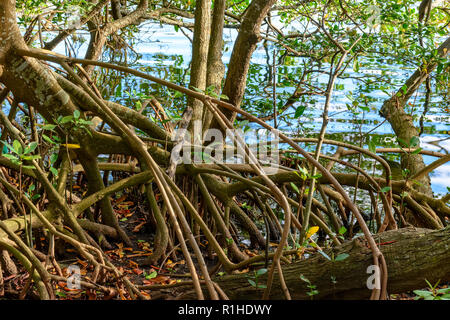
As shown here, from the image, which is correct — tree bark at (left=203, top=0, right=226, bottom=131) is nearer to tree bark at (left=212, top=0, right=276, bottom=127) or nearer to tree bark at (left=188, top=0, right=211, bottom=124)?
tree bark at (left=188, top=0, right=211, bottom=124)

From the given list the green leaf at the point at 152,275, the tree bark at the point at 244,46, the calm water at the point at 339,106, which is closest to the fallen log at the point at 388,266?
the green leaf at the point at 152,275

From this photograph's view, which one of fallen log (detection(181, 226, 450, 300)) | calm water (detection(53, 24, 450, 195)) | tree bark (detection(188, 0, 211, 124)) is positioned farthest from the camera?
calm water (detection(53, 24, 450, 195))

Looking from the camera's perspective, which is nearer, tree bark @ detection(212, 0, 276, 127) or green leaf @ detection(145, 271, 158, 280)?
green leaf @ detection(145, 271, 158, 280)

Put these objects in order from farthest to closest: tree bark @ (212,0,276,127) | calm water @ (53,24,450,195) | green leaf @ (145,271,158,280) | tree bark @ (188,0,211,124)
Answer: calm water @ (53,24,450,195)
tree bark @ (188,0,211,124)
tree bark @ (212,0,276,127)
green leaf @ (145,271,158,280)

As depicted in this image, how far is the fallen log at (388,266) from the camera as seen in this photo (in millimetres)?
1880

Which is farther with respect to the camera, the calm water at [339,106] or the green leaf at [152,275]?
the calm water at [339,106]

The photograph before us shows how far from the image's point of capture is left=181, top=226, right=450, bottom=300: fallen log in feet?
6.17

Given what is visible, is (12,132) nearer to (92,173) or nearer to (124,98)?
(92,173)

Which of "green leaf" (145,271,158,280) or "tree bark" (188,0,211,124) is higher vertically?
"tree bark" (188,0,211,124)

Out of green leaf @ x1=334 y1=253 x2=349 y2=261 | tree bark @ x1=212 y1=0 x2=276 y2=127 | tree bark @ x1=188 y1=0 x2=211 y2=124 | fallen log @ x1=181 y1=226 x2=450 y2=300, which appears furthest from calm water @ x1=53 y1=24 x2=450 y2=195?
green leaf @ x1=334 y1=253 x2=349 y2=261

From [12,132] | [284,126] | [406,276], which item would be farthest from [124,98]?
[406,276]

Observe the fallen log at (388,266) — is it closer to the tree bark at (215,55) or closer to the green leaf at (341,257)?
the green leaf at (341,257)
